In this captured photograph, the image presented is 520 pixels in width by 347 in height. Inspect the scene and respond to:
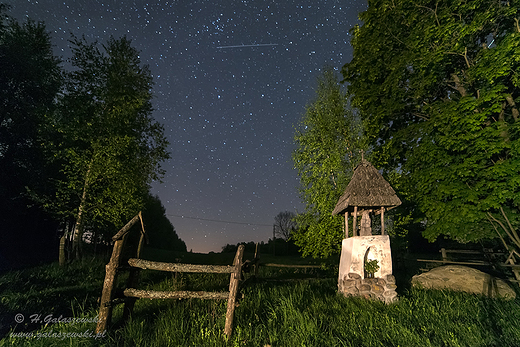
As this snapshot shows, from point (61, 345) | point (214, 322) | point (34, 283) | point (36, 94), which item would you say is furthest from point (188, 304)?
point (36, 94)

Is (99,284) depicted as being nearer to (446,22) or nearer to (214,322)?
(214,322)

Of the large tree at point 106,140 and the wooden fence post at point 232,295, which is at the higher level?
the large tree at point 106,140

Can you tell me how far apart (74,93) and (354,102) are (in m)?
17.0

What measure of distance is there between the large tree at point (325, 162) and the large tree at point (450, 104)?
3.89 feet

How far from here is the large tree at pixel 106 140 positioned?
13.7m

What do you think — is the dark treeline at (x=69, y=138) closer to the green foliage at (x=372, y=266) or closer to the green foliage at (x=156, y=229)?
the green foliage at (x=372, y=266)

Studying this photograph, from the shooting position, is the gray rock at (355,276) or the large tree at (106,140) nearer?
the gray rock at (355,276)

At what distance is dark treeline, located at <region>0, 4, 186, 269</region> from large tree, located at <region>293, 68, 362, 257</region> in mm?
9881

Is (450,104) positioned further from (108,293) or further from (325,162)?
(108,293)

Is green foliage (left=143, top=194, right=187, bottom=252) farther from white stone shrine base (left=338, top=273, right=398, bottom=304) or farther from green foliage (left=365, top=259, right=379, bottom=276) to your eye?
green foliage (left=365, top=259, right=379, bottom=276)

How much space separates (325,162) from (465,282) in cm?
718

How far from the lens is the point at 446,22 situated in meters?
9.59

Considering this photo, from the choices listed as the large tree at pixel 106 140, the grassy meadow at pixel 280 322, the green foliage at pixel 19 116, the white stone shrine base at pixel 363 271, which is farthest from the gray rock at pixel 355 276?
the green foliage at pixel 19 116

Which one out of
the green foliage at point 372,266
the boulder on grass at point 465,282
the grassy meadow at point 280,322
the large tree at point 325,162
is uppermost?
the large tree at point 325,162
